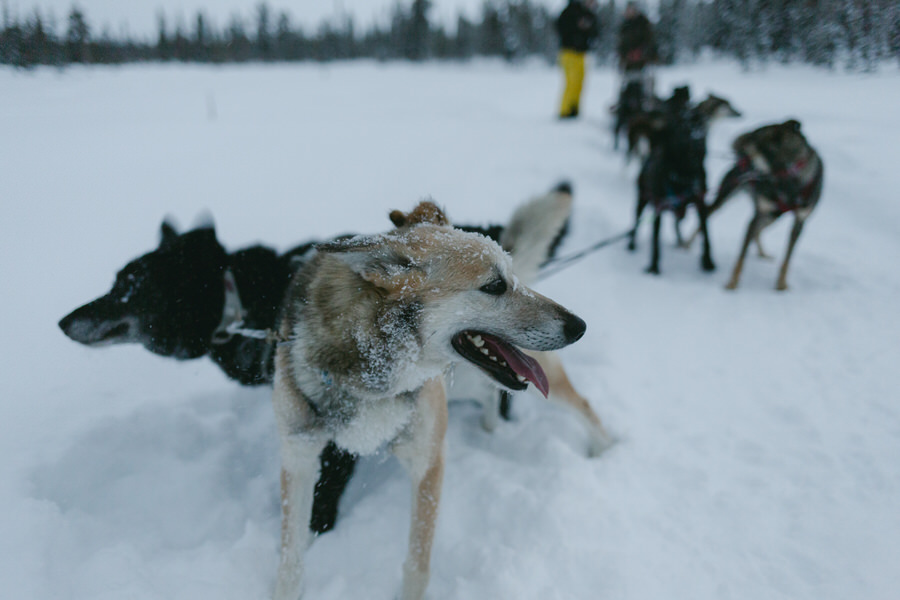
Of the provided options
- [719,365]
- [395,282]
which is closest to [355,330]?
[395,282]

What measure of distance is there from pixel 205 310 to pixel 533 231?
1921 mm

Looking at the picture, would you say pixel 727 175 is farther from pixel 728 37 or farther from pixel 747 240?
pixel 728 37

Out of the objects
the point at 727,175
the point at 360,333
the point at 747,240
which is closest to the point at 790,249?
the point at 747,240

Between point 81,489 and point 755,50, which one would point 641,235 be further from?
point 81,489

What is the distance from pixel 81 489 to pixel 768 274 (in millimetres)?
5819

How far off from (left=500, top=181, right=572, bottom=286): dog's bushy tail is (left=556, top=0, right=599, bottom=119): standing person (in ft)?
33.0

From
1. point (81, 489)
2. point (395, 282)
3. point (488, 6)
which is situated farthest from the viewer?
point (488, 6)

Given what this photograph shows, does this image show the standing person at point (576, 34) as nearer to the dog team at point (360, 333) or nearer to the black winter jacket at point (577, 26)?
the black winter jacket at point (577, 26)

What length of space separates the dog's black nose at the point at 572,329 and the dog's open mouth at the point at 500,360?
0.67 ft

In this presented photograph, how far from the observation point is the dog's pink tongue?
178 centimetres

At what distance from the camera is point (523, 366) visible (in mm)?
1813

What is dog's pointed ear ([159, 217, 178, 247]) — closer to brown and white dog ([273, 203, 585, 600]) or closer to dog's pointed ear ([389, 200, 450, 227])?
brown and white dog ([273, 203, 585, 600])

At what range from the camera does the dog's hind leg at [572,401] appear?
2570mm

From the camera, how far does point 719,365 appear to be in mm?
3445
